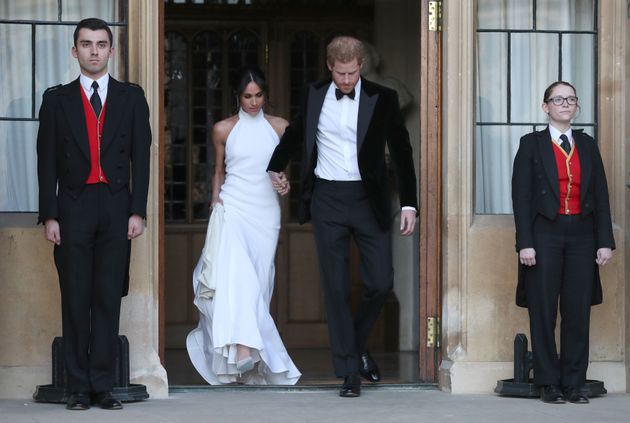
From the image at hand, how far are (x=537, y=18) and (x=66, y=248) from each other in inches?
131

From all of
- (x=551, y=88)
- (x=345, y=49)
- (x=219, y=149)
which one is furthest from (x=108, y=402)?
(x=551, y=88)

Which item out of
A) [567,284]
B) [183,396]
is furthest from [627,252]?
[183,396]

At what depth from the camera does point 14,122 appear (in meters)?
9.22

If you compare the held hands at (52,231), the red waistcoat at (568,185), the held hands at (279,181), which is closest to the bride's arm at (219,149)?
the held hands at (279,181)

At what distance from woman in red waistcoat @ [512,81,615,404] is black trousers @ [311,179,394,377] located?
83 centimetres

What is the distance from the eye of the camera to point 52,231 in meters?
8.38

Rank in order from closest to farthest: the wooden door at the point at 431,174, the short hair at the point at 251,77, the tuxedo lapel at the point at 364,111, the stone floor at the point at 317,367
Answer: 1. the tuxedo lapel at the point at 364,111
2. the wooden door at the point at 431,174
3. the short hair at the point at 251,77
4. the stone floor at the point at 317,367

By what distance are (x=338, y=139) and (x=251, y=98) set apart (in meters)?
1.07

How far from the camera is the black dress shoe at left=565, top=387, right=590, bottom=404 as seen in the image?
29.1 ft

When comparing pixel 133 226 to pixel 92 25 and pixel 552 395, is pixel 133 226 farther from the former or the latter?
pixel 552 395

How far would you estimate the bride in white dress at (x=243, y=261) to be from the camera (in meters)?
9.73

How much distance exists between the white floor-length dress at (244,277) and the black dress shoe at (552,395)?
1680 millimetres

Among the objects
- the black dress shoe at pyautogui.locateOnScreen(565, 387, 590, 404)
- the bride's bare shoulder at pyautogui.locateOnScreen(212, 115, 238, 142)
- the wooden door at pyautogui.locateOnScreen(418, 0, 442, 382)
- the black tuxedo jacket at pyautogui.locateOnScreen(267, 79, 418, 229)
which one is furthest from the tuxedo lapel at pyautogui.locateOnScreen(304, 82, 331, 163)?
the black dress shoe at pyautogui.locateOnScreen(565, 387, 590, 404)

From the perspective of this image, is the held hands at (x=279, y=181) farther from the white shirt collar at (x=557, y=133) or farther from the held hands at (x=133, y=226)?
the white shirt collar at (x=557, y=133)
